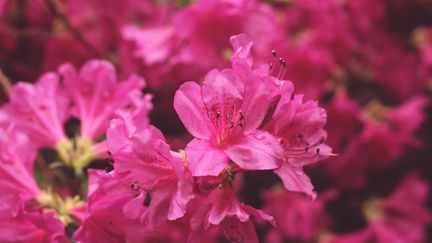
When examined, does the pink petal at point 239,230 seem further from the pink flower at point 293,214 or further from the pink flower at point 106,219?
the pink flower at point 293,214

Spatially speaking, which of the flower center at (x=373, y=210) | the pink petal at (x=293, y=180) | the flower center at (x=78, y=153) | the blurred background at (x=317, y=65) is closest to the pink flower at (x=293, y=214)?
the blurred background at (x=317, y=65)

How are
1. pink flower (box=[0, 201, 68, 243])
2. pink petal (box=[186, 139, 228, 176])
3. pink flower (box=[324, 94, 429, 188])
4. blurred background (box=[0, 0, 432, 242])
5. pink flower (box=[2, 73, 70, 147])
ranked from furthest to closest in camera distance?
1. pink flower (box=[324, 94, 429, 188])
2. blurred background (box=[0, 0, 432, 242])
3. pink flower (box=[2, 73, 70, 147])
4. pink flower (box=[0, 201, 68, 243])
5. pink petal (box=[186, 139, 228, 176])

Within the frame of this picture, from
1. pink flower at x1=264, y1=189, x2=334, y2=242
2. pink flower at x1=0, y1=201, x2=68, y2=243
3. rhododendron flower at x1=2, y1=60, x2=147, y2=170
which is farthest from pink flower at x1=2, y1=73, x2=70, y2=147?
pink flower at x1=264, y1=189, x2=334, y2=242

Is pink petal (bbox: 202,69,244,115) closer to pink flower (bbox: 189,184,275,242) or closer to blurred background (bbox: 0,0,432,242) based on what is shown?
pink flower (bbox: 189,184,275,242)

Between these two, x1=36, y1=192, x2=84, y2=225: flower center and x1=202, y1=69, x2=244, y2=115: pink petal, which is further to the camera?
x1=36, y1=192, x2=84, y2=225: flower center

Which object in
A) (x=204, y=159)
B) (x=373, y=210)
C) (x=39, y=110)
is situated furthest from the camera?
(x=373, y=210)

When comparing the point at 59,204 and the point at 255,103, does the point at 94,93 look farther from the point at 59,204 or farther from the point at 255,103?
the point at 255,103

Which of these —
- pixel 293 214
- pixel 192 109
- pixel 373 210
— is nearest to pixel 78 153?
pixel 192 109
